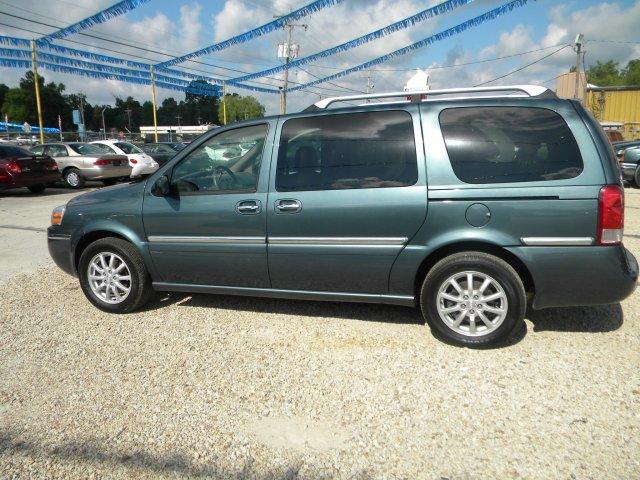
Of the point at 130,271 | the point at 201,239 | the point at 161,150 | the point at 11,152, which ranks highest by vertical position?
the point at 161,150

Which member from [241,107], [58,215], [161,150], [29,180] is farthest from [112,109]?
[58,215]

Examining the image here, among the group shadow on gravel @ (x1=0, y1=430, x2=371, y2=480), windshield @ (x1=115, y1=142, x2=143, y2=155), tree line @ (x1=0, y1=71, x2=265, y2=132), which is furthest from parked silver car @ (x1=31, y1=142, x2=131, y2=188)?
tree line @ (x1=0, y1=71, x2=265, y2=132)

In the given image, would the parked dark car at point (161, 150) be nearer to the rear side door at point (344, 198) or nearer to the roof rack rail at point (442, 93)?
the roof rack rail at point (442, 93)

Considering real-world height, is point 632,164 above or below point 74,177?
below

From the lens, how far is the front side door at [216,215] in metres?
3.90

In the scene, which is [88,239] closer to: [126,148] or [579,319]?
[579,319]

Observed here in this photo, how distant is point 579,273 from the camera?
10.7 feet

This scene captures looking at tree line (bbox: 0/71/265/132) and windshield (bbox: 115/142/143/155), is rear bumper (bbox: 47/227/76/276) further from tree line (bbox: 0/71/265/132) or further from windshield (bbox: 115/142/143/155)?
tree line (bbox: 0/71/265/132)

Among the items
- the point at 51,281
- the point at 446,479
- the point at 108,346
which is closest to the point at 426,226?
the point at 446,479

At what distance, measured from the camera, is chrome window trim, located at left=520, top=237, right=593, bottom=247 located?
126 inches

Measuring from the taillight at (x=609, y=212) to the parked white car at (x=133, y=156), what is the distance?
16345 mm

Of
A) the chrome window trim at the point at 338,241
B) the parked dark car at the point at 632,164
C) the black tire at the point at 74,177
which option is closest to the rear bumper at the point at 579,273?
the chrome window trim at the point at 338,241

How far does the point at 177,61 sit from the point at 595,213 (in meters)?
22.5

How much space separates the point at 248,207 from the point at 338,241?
31.0 inches
